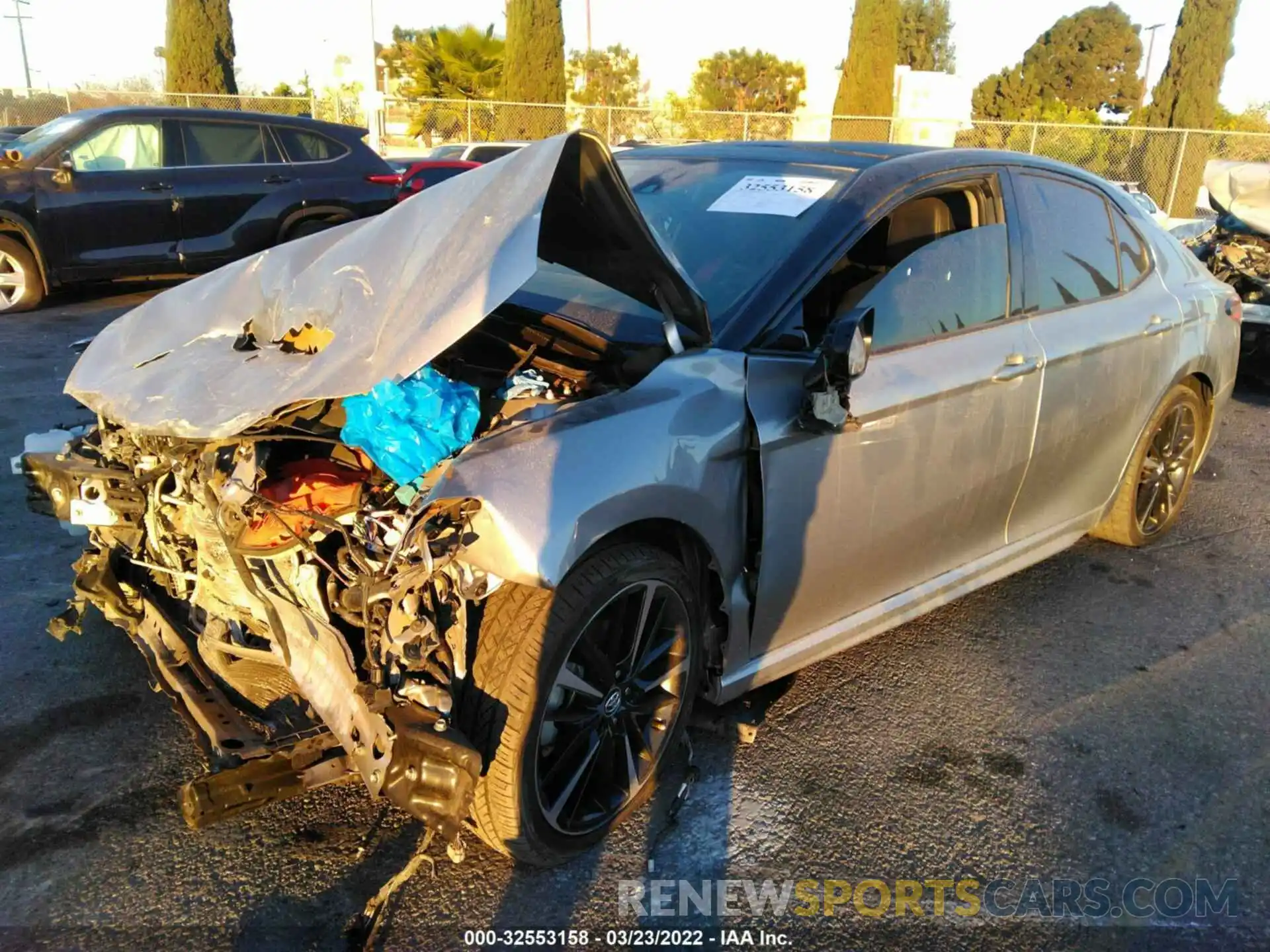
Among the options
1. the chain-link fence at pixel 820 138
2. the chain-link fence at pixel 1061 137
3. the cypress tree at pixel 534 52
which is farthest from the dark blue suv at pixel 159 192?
the cypress tree at pixel 534 52

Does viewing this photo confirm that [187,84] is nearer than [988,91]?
Yes

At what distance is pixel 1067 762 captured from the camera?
10.4 ft

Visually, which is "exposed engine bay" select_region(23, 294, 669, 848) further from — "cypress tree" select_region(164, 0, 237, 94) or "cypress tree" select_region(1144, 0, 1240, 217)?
"cypress tree" select_region(1144, 0, 1240, 217)

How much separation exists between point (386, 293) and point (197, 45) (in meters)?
24.9

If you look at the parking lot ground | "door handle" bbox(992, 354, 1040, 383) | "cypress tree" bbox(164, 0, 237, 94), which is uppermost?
"cypress tree" bbox(164, 0, 237, 94)

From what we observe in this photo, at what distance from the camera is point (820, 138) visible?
70.6ft

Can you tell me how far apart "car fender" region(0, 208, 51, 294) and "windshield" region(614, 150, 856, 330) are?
7590 millimetres

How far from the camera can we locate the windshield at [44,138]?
9.12 metres

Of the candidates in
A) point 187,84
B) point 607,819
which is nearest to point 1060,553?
point 607,819

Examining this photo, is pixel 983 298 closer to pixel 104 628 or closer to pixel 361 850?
pixel 361 850

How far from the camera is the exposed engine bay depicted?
224 centimetres

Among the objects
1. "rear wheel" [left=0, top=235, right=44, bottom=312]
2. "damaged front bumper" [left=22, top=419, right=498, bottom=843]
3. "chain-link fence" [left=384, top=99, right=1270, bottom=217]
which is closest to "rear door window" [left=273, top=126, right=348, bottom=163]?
"rear wheel" [left=0, top=235, right=44, bottom=312]

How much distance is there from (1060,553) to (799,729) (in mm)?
2260

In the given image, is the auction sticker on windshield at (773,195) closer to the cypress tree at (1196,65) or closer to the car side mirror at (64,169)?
the car side mirror at (64,169)
